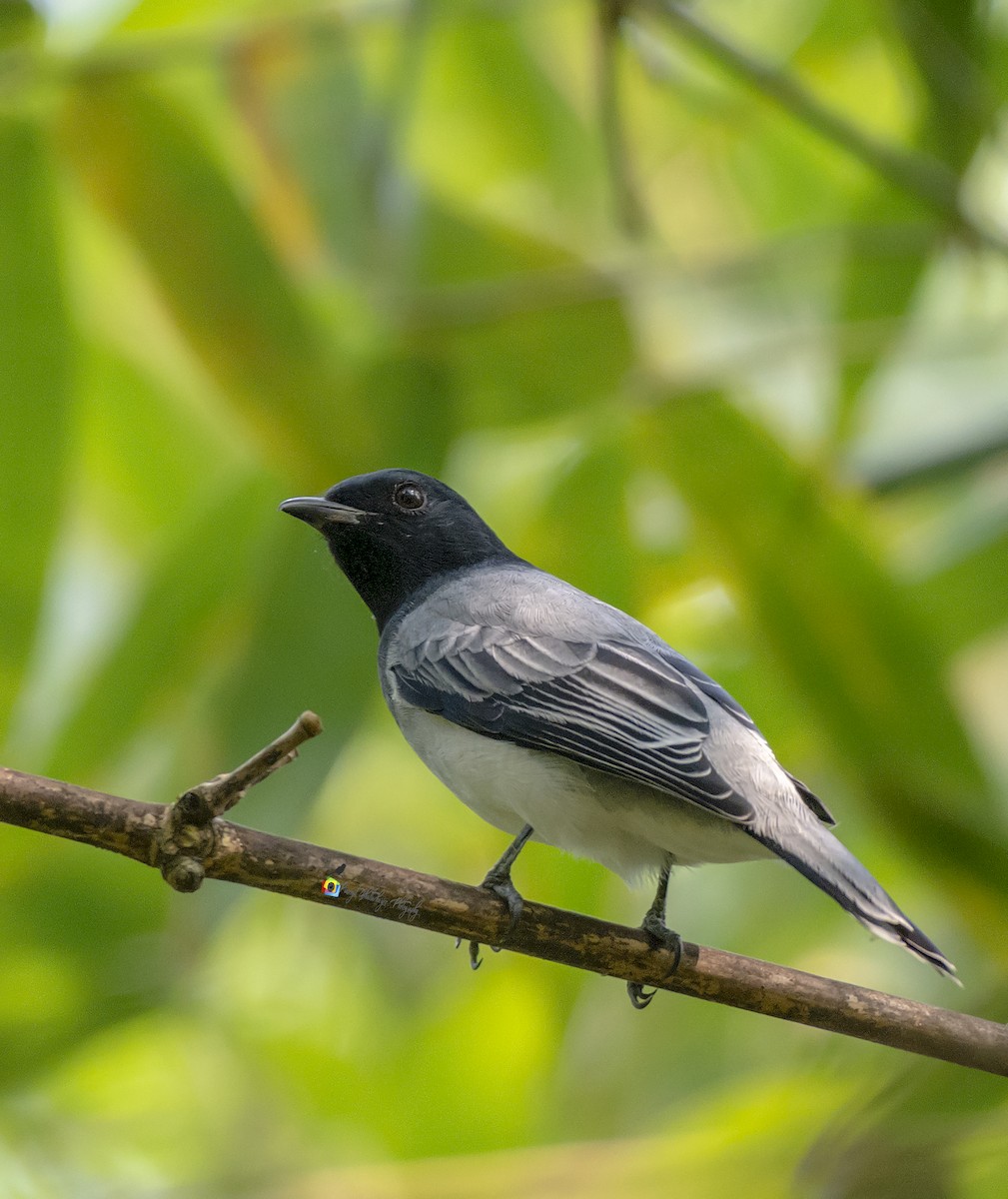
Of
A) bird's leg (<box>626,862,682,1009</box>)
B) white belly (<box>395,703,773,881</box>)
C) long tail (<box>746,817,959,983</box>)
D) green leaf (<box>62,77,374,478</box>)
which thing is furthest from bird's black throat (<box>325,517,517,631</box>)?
long tail (<box>746,817,959,983</box>)

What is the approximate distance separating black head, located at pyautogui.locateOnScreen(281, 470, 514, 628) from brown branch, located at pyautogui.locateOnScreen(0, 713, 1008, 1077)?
105 centimetres

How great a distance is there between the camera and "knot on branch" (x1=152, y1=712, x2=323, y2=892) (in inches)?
79.4

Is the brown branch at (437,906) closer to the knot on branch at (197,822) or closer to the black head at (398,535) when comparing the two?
the knot on branch at (197,822)

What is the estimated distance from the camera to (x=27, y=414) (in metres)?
3.35

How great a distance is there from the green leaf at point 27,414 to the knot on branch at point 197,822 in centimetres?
142

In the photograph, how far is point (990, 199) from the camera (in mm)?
4934

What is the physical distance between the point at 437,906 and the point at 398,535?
1.17 metres

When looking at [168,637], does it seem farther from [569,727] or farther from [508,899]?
[508,899]

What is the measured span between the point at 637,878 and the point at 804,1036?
88.1 inches

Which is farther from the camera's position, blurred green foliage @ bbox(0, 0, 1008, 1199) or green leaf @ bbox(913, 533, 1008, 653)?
green leaf @ bbox(913, 533, 1008, 653)

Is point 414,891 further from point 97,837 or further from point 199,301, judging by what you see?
point 199,301

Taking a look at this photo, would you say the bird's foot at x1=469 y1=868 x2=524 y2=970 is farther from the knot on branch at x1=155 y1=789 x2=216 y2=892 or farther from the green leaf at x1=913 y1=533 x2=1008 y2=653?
the green leaf at x1=913 y1=533 x2=1008 y2=653

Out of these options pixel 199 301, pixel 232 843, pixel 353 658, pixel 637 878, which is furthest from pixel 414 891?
pixel 199 301

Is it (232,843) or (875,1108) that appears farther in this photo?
(875,1108)
